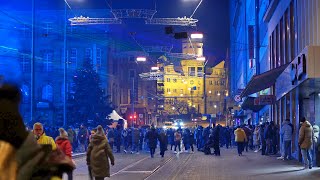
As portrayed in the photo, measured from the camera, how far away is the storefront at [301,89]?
1905 centimetres

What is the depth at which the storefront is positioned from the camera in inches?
750

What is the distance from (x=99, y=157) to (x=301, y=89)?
12015mm

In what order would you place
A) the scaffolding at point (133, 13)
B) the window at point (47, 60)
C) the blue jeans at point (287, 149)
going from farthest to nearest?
the window at point (47, 60), the scaffolding at point (133, 13), the blue jeans at point (287, 149)

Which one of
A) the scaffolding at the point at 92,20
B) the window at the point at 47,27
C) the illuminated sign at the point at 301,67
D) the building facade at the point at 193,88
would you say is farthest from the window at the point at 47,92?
the building facade at the point at 193,88

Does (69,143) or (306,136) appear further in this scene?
(306,136)

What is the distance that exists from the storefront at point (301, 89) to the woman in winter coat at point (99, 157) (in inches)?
311

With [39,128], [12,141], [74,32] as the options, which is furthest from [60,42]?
[12,141]

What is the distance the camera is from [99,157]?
44.8 ft

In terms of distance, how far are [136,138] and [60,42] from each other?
31.3 meters

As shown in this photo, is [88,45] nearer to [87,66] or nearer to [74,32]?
[74,32]

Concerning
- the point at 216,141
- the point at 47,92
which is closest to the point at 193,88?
the point at 47,92

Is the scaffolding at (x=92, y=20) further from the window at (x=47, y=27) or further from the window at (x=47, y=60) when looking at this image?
the window at (x=47, y=60)

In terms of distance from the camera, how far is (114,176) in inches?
822

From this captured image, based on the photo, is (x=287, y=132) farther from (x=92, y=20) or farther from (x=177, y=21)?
(x=92, y=20)
